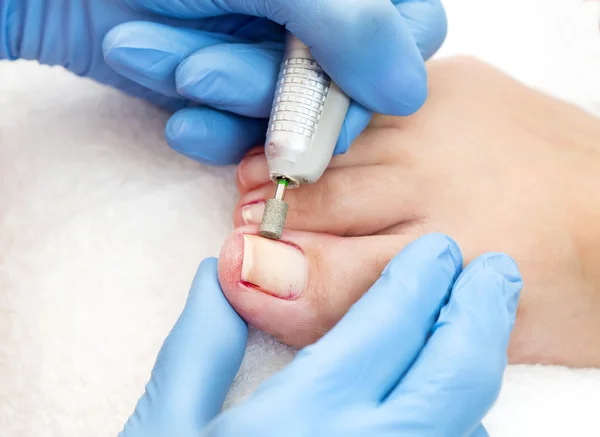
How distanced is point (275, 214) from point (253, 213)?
119 mm

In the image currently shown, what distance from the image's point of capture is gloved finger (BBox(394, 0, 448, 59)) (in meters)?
0.83

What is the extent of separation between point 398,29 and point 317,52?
98 millimetres

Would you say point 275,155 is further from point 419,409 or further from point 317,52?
point 419,409

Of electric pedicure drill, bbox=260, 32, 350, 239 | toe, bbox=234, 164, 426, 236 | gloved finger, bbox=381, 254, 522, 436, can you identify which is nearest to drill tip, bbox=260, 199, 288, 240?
electric pedicure drill, bbox=260, 32, 350, 239

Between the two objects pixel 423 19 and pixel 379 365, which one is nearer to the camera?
pixel 379 365

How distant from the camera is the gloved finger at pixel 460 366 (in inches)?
23.2

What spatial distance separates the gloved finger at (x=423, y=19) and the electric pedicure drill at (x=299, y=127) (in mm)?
→ 179

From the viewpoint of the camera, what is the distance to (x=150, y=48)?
2.49ft

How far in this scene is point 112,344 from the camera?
2.40 feet

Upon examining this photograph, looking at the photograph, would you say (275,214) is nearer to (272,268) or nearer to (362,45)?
(272,268)

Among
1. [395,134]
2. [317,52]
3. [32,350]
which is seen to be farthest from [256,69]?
[32,350]

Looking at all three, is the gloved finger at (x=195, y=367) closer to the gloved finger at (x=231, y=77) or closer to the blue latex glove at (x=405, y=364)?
the blue latex glove at (x=405, y=364)

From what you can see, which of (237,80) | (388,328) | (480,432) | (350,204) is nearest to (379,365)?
(388,328)

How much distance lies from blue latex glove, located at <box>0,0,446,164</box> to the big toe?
143 mm
